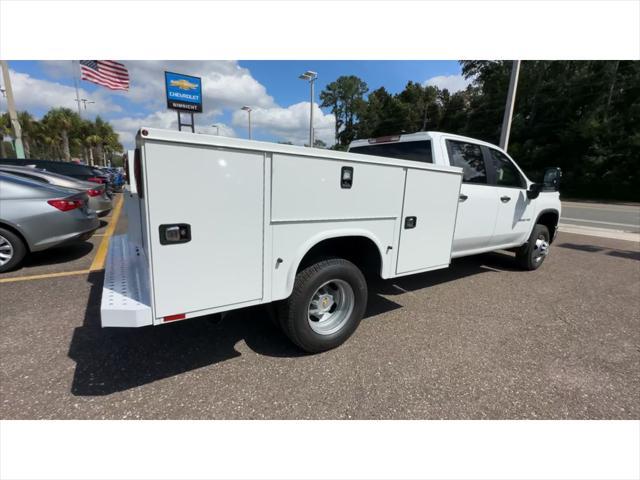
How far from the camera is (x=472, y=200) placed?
403cm

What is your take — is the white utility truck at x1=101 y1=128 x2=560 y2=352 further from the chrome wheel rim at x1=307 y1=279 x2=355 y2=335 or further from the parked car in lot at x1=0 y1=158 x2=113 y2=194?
the parked car in lot at x1=0 y1=158 x2=113 y2=194

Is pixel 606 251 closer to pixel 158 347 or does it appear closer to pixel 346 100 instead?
pixel 158 347

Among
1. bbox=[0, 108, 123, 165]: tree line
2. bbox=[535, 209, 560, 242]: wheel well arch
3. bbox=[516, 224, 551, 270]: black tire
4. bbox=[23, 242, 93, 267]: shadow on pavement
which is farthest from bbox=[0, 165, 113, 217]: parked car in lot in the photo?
bbox=[0, 108, 123, 165]: tree line

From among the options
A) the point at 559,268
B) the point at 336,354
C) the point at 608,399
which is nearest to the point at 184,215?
the point at 336,354

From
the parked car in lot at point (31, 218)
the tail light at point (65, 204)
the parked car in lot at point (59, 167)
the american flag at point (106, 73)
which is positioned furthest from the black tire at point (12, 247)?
the american flag at point (106, 73)

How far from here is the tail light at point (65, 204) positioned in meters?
4.79

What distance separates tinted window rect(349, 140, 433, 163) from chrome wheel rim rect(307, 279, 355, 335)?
6.37 feet

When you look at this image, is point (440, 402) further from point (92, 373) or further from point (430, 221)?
point (92, 373)

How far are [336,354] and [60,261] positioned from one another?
4986mm

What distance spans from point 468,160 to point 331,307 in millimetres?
2672

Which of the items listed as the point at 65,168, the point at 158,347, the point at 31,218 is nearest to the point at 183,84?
the point at 65,168

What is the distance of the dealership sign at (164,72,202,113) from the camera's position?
53.6 feet

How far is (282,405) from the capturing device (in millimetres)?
2246

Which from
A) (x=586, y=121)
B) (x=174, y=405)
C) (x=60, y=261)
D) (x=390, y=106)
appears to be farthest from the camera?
(x=390, y=106)
